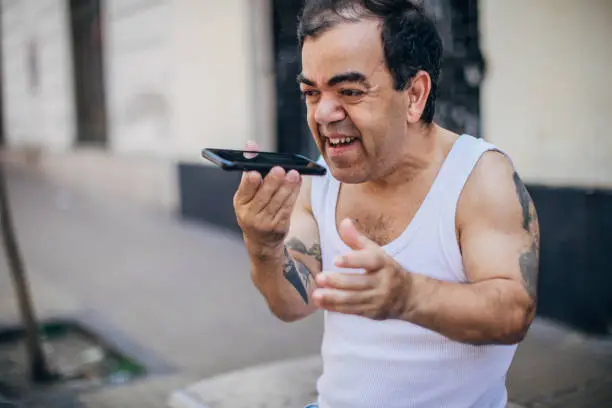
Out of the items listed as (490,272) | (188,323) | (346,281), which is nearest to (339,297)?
(346,281)

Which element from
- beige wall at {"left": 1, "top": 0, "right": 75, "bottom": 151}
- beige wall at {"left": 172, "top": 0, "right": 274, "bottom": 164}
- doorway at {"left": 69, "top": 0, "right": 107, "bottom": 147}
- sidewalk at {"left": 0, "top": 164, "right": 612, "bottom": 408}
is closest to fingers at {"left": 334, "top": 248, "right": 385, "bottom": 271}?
sidewalk at {"left": 0, "top": 164, "right": 612, "bottom": 408}

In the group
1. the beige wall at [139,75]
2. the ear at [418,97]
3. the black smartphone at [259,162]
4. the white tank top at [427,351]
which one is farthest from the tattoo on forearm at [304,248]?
the beige wall at [139,75]

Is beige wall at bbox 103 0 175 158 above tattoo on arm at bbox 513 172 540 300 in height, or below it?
above

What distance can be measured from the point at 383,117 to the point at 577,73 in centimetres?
254

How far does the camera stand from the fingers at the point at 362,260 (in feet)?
4.08

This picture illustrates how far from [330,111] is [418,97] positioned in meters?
0.25

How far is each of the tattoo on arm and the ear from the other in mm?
292

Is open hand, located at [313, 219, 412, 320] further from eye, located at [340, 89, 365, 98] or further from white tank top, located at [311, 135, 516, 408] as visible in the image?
eye, located at [340, 89, 365, 98]

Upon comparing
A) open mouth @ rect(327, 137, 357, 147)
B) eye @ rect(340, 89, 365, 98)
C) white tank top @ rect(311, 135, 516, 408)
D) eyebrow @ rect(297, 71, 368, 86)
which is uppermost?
eyebrow @ rect(297, 71, 368, 86)

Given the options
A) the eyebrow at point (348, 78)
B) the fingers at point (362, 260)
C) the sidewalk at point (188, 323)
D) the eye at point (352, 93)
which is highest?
the eyebrow at point (348, 78)

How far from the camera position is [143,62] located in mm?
→ 9102

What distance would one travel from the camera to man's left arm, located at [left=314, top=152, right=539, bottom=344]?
1.26 metres

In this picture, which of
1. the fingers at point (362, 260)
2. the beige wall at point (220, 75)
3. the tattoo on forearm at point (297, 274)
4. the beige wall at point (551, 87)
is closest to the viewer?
the fingers at point (362, 260)

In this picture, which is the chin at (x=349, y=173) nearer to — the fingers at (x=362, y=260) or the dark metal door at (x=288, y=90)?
the fingers at (x=362, y=260)
